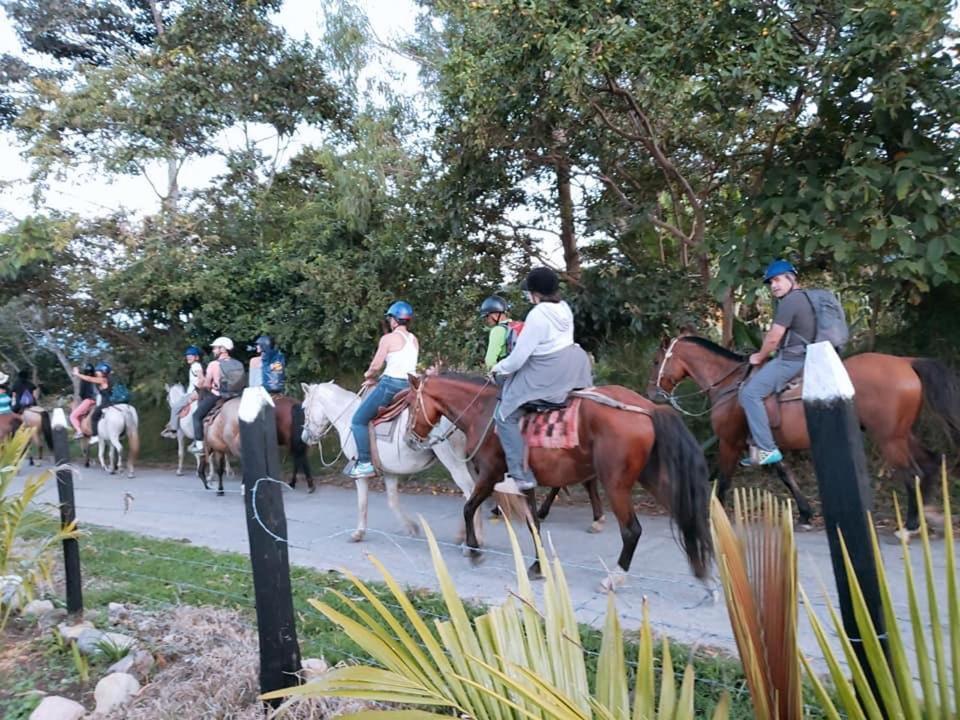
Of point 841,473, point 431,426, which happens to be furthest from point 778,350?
point 841,473

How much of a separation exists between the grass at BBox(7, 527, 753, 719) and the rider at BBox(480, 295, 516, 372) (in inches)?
115

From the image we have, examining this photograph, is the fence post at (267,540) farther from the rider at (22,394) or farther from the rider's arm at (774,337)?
the rider at (22,394)

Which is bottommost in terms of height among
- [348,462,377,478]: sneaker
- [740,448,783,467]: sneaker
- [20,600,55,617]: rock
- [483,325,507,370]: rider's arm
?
[20,600,55,617]: rock

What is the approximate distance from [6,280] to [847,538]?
15911 millimetres

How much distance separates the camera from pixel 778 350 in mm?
6105

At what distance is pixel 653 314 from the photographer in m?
8.48

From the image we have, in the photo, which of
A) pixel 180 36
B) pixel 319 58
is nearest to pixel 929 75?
pixel 319 58

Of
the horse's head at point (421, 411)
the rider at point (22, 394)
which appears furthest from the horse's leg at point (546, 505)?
the rider at point (22, 394)

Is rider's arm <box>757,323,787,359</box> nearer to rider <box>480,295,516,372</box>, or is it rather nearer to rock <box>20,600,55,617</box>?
rider <box>480,295,516,372</box>

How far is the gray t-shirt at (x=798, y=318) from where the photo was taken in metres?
5.74

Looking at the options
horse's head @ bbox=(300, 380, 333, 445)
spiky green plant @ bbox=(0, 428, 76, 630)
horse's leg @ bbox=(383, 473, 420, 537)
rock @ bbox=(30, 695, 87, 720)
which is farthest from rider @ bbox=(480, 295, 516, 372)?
rock @ bbox=(30, 695, 87, 720)

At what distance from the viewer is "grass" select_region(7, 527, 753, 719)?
3502 millimetres

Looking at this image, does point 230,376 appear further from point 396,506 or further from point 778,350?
point 778,350

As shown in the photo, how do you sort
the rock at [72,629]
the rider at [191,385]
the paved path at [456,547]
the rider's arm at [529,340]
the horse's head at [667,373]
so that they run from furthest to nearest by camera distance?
the rider at [191,385] < the horse's head at [667,373] < the rider's arm at [529,340] < the paved path at [456,547] < the rock at [72,629]
